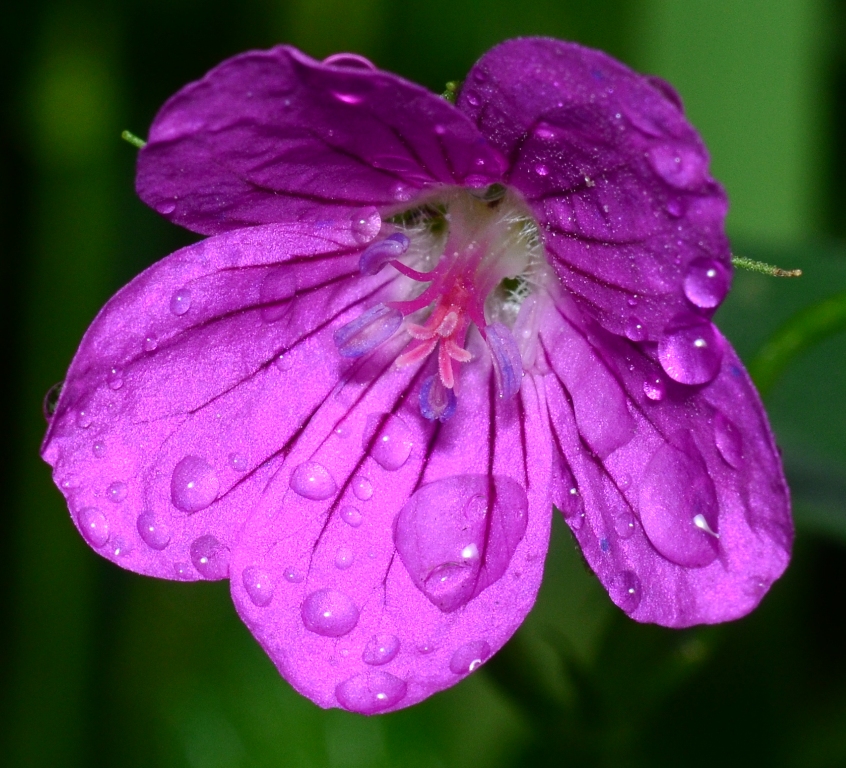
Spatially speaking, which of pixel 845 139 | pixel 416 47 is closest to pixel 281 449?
pixel 416 47

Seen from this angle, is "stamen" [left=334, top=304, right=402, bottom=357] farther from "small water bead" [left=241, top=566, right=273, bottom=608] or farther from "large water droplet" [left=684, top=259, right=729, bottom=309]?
"large water droplet" [left=684, top=259, right=729, bottom=309]

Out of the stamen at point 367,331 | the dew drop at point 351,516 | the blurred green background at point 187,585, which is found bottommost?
the blurred green background at point 187,585

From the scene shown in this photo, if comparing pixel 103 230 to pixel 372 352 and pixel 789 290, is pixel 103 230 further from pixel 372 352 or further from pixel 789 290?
pixel 789 290

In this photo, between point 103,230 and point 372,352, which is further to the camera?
point 103,230

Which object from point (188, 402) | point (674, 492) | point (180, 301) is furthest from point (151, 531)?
point (674, 492)

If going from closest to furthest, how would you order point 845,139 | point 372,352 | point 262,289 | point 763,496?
point 763,496 < point 262,289 < point 372,352 < point 845,139

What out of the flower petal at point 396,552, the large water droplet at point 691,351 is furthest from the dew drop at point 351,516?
the large water droplet at point 691,351

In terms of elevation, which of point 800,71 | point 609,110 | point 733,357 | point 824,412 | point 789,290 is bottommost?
point 824,412

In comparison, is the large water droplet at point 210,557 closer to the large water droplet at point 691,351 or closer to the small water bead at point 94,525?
the small water bead at point 94,525
